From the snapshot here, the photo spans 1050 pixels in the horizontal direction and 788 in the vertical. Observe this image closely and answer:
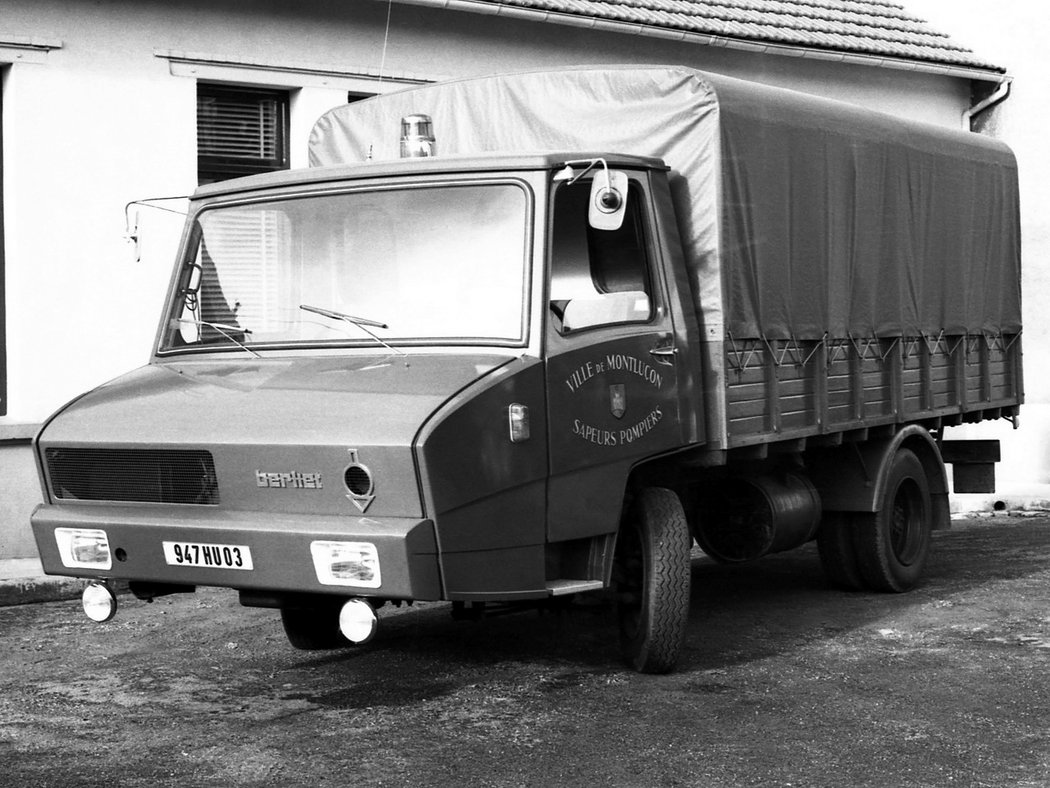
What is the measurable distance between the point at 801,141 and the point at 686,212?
121 centimetres

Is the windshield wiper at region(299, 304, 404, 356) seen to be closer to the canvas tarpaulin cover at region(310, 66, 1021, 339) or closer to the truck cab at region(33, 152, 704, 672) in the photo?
the truck cab at region(33, 152, 704, 672)

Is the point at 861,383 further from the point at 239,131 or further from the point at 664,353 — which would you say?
the point at 239,131

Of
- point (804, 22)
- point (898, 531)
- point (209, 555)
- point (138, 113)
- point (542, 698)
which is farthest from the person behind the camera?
point (804, 22)

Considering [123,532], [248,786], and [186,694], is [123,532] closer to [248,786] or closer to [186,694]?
[186,694]

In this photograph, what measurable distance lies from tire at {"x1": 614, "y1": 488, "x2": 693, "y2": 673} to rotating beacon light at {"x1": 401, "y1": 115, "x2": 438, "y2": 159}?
6.22 feet

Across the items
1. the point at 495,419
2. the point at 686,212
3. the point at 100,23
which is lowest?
the point at 495,419

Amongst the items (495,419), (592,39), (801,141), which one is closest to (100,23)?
(592,39)

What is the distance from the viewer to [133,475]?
700 centimetres

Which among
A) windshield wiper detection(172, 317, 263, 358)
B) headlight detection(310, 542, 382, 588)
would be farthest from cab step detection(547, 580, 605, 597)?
→ windshield wiper detection(172, 317, 263, 358)

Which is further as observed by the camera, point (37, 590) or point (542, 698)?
point (37, 590)

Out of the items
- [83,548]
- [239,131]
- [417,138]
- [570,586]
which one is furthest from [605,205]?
[239,131]

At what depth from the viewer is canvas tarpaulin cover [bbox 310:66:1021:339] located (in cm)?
816

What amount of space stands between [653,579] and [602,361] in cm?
103

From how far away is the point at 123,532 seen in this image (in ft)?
22.8
